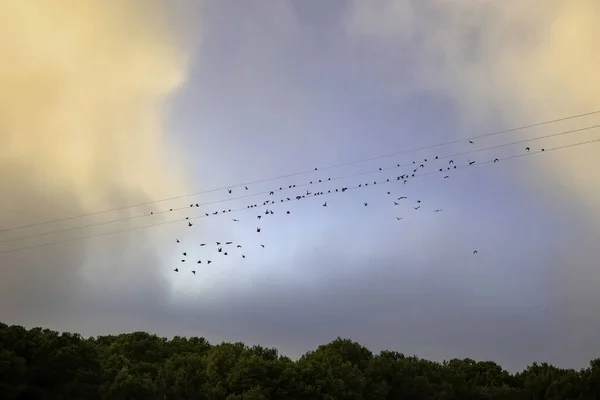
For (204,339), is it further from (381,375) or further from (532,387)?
(532,387)

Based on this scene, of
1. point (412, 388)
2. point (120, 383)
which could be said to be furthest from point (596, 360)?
point (120, 383)

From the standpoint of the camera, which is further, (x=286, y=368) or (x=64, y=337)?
(x=286, y=368)

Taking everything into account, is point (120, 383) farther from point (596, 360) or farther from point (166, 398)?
point (596, 360)

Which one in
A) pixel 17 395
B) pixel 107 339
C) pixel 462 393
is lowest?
pixel 17 395

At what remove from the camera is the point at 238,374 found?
194 ft

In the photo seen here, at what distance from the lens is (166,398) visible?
6212 centimetres

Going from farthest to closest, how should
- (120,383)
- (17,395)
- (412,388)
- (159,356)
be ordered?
1. (159,356)
2. (412,388)
3. (120,383)
4. (17,395)

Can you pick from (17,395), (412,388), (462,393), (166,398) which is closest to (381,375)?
(412,388)

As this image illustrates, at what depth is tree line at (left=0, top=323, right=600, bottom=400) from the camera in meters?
49.2

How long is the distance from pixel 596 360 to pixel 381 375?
26150 mm

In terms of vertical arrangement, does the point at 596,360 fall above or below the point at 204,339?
below

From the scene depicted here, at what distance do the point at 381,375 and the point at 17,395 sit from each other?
41.4 m

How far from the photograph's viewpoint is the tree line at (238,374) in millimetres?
49156

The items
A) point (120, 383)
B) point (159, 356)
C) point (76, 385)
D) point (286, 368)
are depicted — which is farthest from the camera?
point (159, 356)
